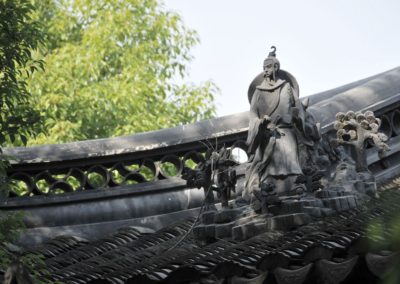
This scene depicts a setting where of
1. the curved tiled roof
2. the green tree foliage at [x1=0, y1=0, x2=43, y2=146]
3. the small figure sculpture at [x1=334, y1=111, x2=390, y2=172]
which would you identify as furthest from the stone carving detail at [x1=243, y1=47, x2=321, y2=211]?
the green tree foliage at [x1=0, y1=0, x2=43, y2=146]

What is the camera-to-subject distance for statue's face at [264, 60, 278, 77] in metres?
11.8

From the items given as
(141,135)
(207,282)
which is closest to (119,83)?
(141,135)

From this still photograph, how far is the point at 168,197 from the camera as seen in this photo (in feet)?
46.6

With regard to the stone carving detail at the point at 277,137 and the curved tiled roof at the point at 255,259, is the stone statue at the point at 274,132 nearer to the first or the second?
the stone carving detail at the point at 277,137

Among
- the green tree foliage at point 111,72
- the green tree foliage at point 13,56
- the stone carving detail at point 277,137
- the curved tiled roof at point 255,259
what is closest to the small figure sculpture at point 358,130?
the stone carving detail at point 277,137

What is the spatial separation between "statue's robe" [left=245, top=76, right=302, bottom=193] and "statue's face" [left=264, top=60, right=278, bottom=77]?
0.17 meters

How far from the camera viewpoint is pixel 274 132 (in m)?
11.4

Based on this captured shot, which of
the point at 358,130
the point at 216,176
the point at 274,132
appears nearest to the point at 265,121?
the point at 274,132

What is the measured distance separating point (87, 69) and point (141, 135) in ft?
44.9

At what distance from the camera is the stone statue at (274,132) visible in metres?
11.2

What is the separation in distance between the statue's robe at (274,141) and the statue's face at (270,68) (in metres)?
0.17

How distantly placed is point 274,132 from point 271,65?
2.33ft

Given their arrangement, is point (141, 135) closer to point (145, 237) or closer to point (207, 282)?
point (145, 237)

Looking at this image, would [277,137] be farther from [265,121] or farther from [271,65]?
[271,65]
